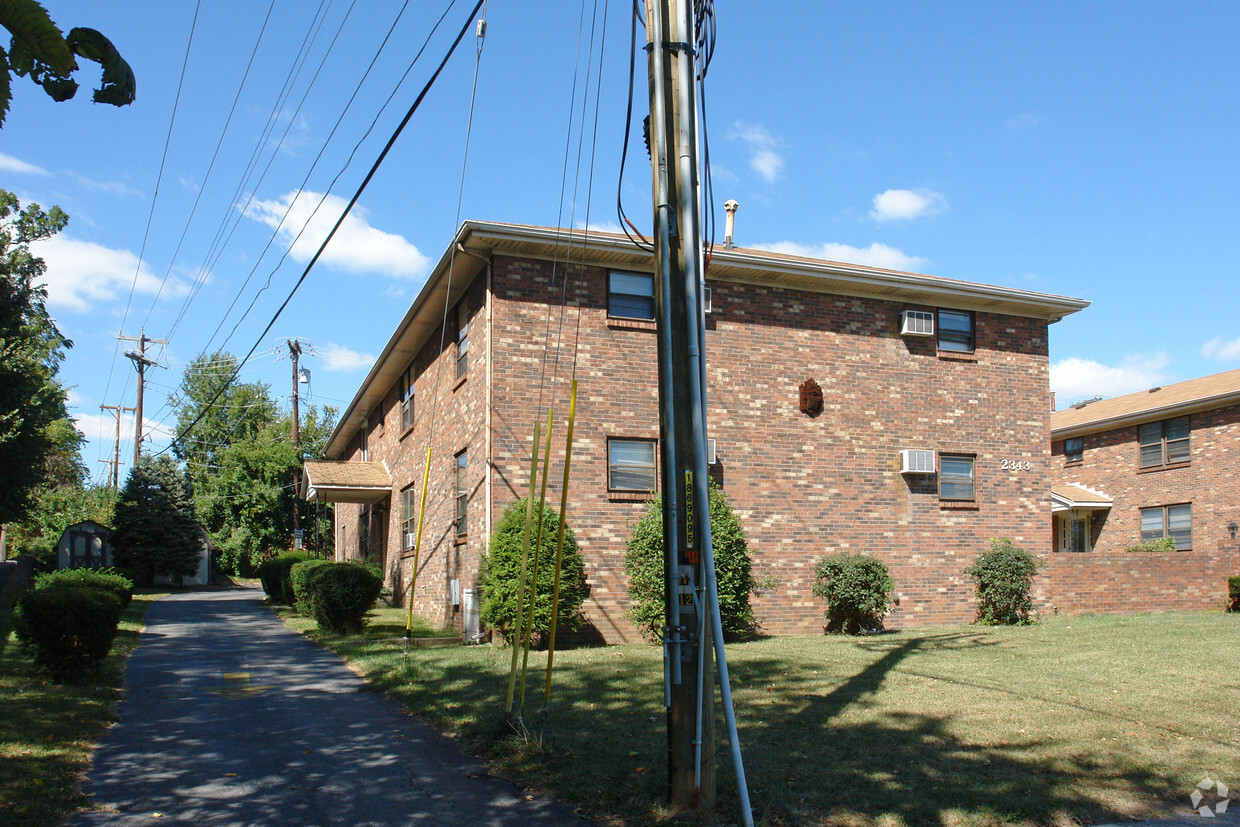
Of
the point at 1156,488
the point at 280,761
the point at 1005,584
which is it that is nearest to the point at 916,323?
the point at 1005,584

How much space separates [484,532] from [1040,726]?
864 centimetres

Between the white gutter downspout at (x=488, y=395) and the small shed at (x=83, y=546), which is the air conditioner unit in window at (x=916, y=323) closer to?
the white gutter downspout at (x=488, y=395)

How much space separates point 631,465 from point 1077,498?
59.9 ft

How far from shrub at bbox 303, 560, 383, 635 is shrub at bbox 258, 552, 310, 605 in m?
7.42

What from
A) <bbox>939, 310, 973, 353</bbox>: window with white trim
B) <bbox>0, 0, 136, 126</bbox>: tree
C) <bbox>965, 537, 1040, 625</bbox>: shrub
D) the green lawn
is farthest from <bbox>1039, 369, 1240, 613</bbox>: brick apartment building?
<bbox>0, 0, 136, 126</bbox>: tree

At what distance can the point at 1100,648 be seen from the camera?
11.9 metres

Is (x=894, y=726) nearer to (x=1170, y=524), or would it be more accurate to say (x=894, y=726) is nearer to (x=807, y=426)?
(x=807, y=426)

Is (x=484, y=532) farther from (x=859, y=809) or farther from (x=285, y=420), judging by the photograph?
(x=285, y=420)

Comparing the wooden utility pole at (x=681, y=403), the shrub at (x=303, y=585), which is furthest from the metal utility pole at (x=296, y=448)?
the wooden utility pole at (x=681, y=403)

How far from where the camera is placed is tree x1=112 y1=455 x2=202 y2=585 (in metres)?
38.2

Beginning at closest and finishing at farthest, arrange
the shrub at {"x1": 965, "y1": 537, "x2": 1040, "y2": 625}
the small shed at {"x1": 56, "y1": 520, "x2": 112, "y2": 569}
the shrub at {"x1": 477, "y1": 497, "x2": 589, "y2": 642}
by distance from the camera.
A: the shrub at {"x1": 477, "y1": 497, "x2": 589, "y2": 642}
the shrub at {"x1": 965, "y1": 537, "x2": 1040, "y2": 625}
the small shed at {"x1": 56, "y1": 520, "x2": 112, "y2": 569}

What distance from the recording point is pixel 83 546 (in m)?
34.8

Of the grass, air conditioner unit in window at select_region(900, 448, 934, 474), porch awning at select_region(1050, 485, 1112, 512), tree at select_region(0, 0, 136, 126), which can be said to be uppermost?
tree at select_region(0, 0, 136, 126)

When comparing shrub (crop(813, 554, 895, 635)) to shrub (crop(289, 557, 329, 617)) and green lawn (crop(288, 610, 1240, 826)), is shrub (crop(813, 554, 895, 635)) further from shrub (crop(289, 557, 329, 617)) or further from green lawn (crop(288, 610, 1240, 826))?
shrub (crop(289, 557, 329, 617))
